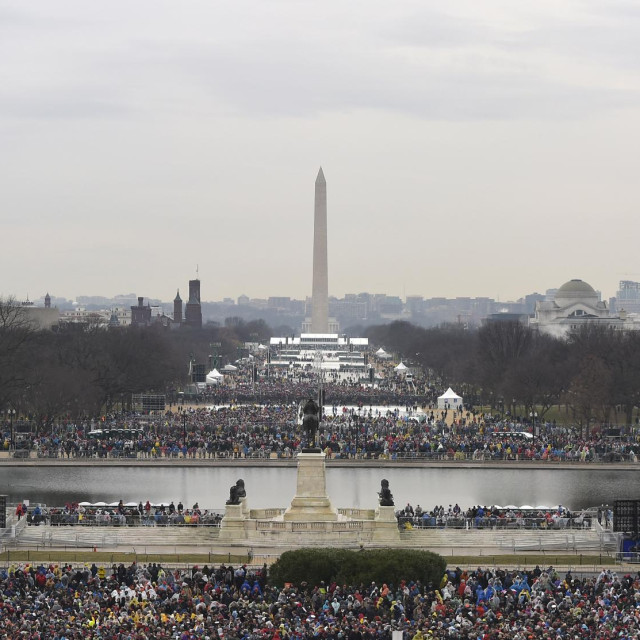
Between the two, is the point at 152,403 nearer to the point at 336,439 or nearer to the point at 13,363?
the point at 13,363

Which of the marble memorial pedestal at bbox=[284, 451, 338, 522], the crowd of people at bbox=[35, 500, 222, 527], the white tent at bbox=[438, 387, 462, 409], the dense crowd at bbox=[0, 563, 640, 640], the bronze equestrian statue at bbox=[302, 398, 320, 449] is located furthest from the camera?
the white tent at bbox=[438, 387, 462, 409]

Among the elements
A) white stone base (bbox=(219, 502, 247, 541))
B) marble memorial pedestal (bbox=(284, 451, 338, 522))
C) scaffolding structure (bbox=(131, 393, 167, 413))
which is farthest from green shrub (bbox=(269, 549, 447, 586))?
scaffolding structure (bbox=(131, 393, 167, 413))

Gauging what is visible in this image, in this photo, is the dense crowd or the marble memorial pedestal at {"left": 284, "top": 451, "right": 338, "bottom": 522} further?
the marble memorial pedestal at {"left": 284, "top": 451, "right": 338, "bottom": 522}

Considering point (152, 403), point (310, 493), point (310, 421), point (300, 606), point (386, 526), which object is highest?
point (310, 421)

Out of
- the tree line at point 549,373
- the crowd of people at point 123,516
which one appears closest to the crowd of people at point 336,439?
the tree line at point 549,373

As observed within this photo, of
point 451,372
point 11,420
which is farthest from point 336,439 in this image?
point 451,372

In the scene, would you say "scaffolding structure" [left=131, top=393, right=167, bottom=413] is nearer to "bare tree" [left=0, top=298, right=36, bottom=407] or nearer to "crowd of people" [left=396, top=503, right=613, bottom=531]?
"bare tree" [left=0, top=298, right=36, bottom=407]

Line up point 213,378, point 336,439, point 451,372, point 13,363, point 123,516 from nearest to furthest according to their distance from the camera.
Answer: point 123,516 → point 336,439 → point 13,363 → point 213,378 → point 451,372
